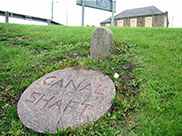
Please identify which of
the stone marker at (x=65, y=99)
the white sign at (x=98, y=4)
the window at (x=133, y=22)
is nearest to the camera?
the stone marker at (x=65, y=99)

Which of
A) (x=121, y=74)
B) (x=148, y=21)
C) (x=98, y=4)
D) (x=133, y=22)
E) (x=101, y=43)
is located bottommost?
(x=121, y=74)

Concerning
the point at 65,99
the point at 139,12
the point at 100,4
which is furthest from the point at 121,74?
the point at 139,12

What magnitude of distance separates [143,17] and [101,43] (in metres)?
24.4

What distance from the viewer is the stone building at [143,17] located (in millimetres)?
24031

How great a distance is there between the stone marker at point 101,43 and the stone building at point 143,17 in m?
23.0

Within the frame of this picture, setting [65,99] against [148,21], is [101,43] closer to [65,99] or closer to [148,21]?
[65,99]

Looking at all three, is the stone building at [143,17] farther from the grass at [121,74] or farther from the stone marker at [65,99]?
the stone marker at [65,99]

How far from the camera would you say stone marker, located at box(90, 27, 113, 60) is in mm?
3988

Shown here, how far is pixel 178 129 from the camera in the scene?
2.15 m

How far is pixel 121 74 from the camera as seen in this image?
140 inches

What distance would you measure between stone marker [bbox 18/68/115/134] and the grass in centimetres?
16

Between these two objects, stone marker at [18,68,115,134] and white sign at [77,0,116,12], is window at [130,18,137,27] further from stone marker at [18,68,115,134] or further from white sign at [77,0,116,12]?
stone marker at [18,68,115,134]

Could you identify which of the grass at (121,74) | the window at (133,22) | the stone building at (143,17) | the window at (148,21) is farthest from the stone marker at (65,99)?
the window at (133,22)

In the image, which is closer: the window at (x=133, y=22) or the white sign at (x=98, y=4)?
the white sign at (x=98, y=4)
